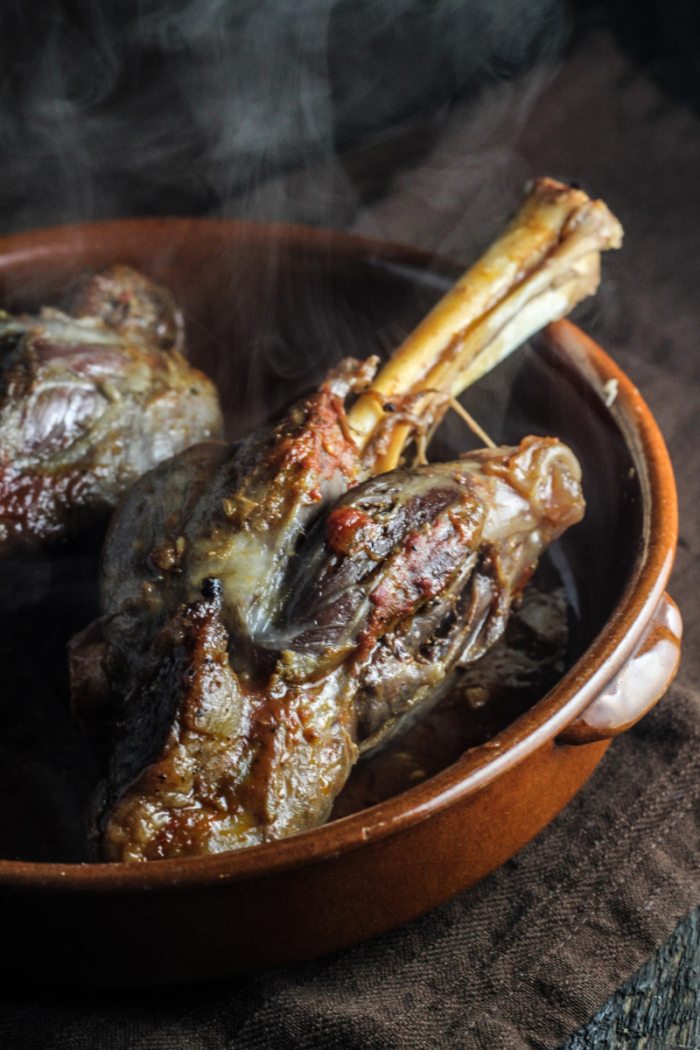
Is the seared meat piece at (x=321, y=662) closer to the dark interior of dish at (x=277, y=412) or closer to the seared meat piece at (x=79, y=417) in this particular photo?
the dark interior of dish at (x=277, y=412)

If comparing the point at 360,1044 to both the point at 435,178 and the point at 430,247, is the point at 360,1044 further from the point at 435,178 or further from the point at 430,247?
the point at 435,178

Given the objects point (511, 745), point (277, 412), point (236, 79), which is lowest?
point (277, 412)

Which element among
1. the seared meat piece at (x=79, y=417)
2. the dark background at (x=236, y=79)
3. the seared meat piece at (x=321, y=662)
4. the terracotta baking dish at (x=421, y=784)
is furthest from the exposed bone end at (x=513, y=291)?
the dark background at (x=236, y=79)

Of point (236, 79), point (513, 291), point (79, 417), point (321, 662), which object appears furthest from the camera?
point (236, 79)

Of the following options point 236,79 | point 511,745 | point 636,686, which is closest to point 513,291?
point 636,686

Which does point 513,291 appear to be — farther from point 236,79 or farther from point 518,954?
point 236,79

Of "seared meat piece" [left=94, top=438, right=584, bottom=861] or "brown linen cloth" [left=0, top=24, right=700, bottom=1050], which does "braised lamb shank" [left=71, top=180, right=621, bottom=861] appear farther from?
"brown linen cloth" [left=0, top=24, right=700, bottom=1050]
